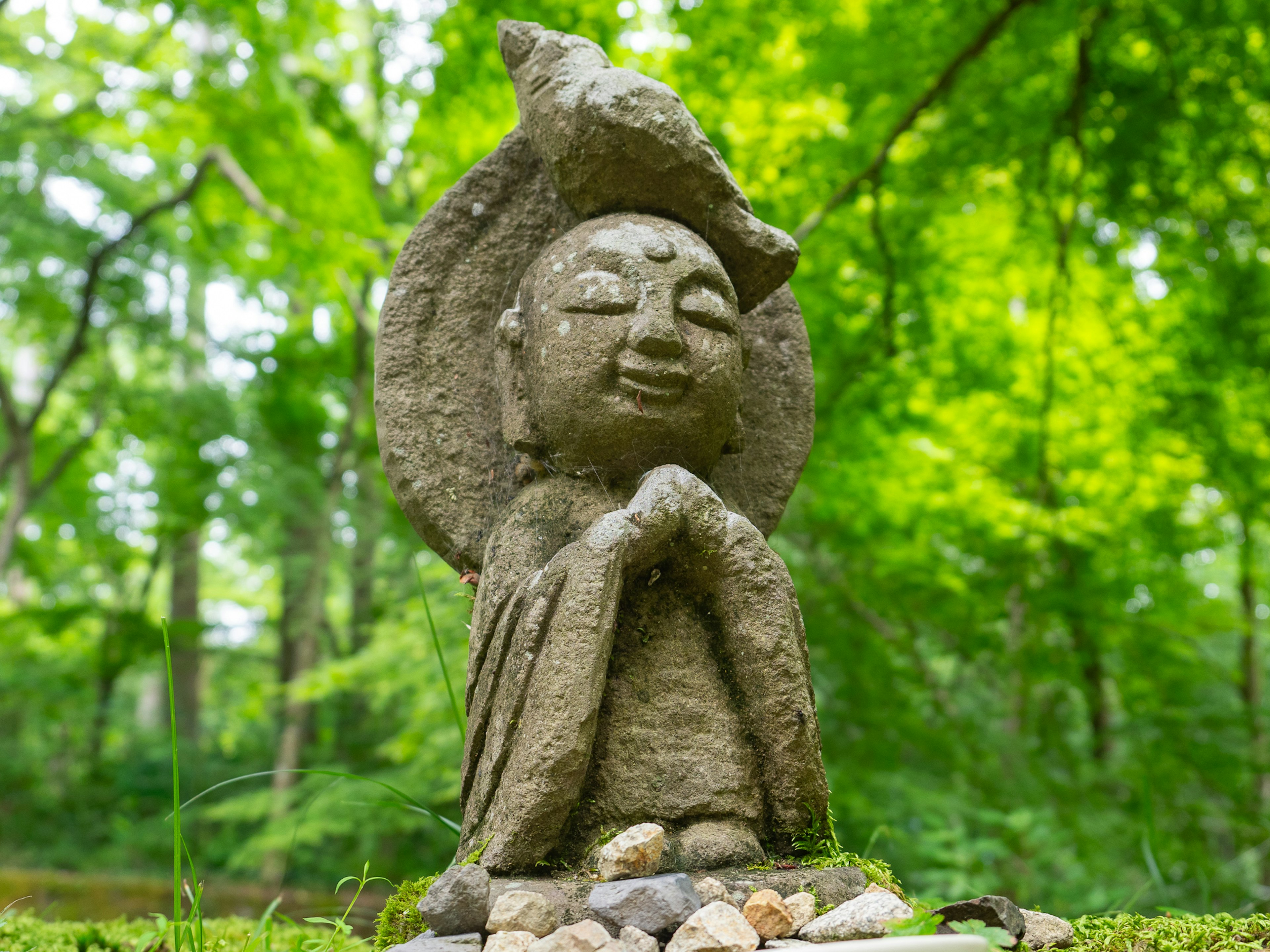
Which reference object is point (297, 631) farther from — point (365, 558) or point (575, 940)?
point (575, 940)

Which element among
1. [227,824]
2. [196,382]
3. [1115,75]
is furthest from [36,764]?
[1115,75]

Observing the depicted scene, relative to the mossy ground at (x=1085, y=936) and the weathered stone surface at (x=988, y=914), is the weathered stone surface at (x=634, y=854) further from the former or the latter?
the weathered stone surface at (x=988, y=914)

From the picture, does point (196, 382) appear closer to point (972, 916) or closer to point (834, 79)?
point (834, 79)

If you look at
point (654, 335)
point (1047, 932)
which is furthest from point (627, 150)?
point (1047, 932)

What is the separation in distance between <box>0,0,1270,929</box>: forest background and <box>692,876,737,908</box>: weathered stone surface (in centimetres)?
179

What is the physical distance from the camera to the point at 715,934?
5.49 ft

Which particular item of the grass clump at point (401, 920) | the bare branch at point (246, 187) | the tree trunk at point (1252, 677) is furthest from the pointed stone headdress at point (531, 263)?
the tree trunk at point (1252, 677)

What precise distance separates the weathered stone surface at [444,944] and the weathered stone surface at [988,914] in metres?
0.95

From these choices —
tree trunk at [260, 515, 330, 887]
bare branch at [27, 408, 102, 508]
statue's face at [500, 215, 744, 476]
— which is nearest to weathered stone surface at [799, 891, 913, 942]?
statue's face at [500, 215, 744, 476]

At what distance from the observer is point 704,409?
2473 millimetres

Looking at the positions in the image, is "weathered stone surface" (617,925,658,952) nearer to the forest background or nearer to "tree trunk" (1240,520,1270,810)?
the forest background

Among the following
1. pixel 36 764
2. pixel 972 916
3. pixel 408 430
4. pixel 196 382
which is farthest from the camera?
pixel 36 764

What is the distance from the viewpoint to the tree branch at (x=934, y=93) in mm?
5062

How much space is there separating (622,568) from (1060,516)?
4.45 m
